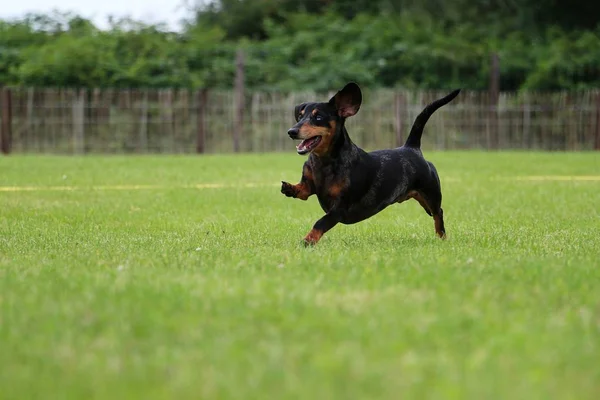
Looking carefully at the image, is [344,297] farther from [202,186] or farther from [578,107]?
[578,107]

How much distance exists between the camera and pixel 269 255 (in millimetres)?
6164

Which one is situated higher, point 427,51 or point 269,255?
point 427,51

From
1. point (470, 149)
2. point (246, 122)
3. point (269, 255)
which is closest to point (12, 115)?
point (246, 122)

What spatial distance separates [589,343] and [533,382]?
645mm

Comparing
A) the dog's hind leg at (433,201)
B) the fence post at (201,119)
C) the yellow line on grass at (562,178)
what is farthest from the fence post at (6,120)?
the dog's hind leg at (433,201)

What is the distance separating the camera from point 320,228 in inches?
268

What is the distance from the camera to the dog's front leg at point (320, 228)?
22.2 ft

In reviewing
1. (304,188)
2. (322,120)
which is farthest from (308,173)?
(322,120)

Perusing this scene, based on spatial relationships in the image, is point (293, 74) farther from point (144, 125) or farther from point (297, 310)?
point (297, 310)

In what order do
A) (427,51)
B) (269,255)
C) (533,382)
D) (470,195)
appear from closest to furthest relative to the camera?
(533,382), (269,255), (470,195), (427,51)

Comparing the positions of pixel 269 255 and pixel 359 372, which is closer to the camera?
pixel 359 372

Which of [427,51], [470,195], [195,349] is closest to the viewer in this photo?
[195,349]

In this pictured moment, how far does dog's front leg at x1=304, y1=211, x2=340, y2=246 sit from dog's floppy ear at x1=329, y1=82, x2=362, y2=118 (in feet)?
2.56

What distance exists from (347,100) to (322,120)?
0.29m
